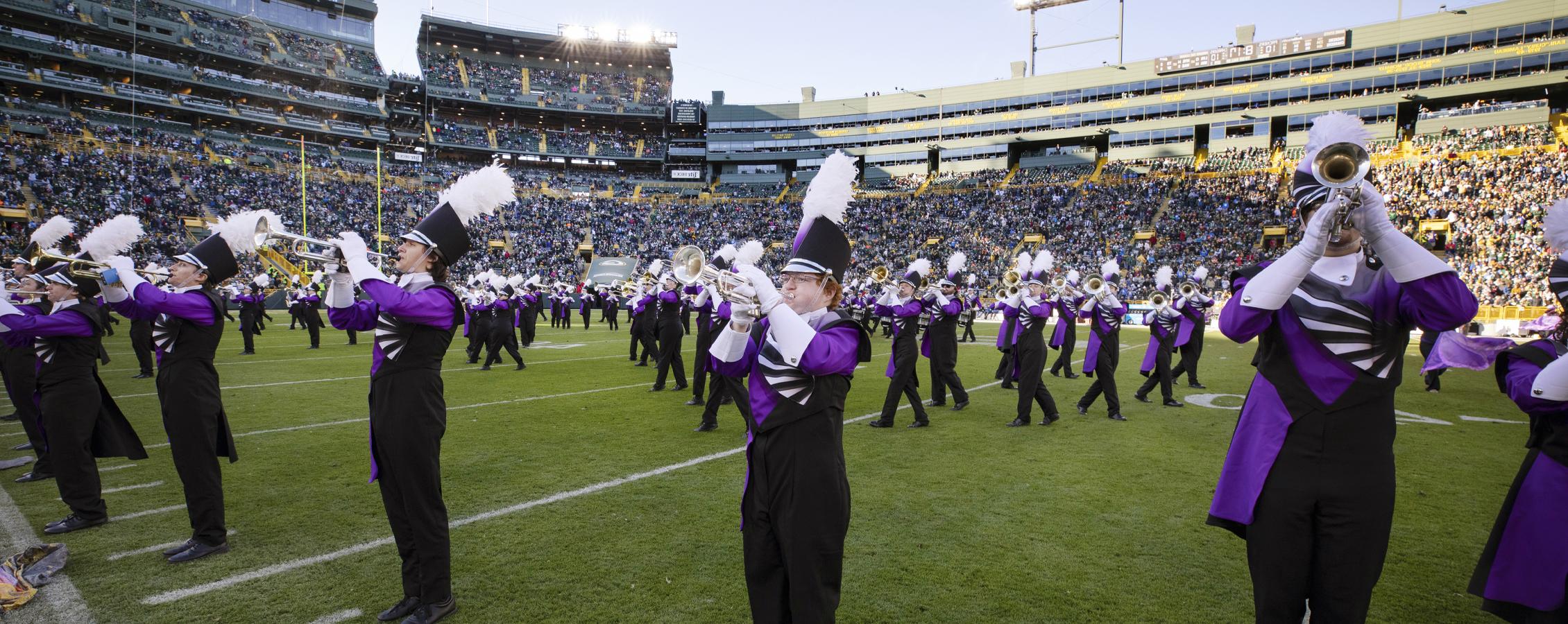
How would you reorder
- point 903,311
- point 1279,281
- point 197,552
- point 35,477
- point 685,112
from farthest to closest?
point 685,112 → point 903,311 → point 35,477 → point 197,552 → point 1279,281

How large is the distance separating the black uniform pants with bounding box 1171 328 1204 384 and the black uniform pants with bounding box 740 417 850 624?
11.3 m

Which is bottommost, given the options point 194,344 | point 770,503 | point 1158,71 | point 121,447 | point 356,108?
point 121,447

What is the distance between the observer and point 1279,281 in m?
2.27

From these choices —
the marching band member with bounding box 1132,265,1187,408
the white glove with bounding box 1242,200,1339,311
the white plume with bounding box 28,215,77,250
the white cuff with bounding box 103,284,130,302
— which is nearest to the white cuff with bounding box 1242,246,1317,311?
the white glove with bounding box 1242,200,1339,311

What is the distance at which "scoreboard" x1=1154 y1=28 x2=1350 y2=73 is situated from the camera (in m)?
44.3

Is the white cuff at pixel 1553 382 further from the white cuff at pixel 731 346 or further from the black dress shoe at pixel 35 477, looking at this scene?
the black dress shoe at pixel 35 477

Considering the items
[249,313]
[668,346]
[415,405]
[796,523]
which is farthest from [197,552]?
[249,313]

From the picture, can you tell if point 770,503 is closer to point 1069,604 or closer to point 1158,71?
point 1069,604

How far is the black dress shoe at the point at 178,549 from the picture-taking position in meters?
4.48

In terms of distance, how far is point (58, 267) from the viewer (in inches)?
207

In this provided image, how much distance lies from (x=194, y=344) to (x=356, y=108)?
5608 centimetres

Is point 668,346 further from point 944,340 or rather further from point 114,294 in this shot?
point 114,294

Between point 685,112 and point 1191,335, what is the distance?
5828 centimetres

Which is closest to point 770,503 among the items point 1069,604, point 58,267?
point 1069,604
